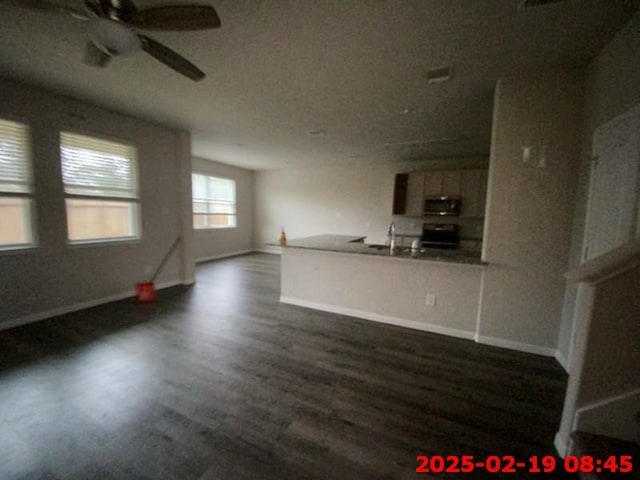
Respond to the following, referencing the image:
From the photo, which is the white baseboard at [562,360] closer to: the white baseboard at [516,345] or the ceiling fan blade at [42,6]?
the white baseboard at [516,345]

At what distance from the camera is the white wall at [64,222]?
2.91m

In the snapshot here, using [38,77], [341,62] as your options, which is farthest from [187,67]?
[38,77]

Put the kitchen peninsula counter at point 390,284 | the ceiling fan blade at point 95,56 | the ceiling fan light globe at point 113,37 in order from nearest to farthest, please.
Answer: the ceiling fan light globe at point 113,37 → the ceiling fan blade at point 95,56 → the kitchen peninsula counter at point 390,284

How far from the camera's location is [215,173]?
6918 mm

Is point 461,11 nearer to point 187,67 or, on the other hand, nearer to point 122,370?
point 187,67

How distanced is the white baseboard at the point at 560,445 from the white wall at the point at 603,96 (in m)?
1.07

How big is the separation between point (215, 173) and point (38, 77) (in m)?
4.23

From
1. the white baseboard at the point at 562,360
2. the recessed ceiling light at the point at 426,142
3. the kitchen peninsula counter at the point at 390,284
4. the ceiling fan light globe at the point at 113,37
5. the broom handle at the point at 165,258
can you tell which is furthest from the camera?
the recessed ceiling light at the point at 426,142

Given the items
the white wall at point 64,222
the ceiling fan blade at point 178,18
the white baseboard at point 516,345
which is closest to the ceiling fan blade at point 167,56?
the ceiling fan blade at point 178,18

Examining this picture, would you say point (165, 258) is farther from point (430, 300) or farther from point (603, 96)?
point (603, 96)

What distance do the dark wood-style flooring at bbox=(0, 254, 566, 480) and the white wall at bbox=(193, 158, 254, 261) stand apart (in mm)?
3789

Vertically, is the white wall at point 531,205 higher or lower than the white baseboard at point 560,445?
higher

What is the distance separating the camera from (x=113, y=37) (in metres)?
1.69
